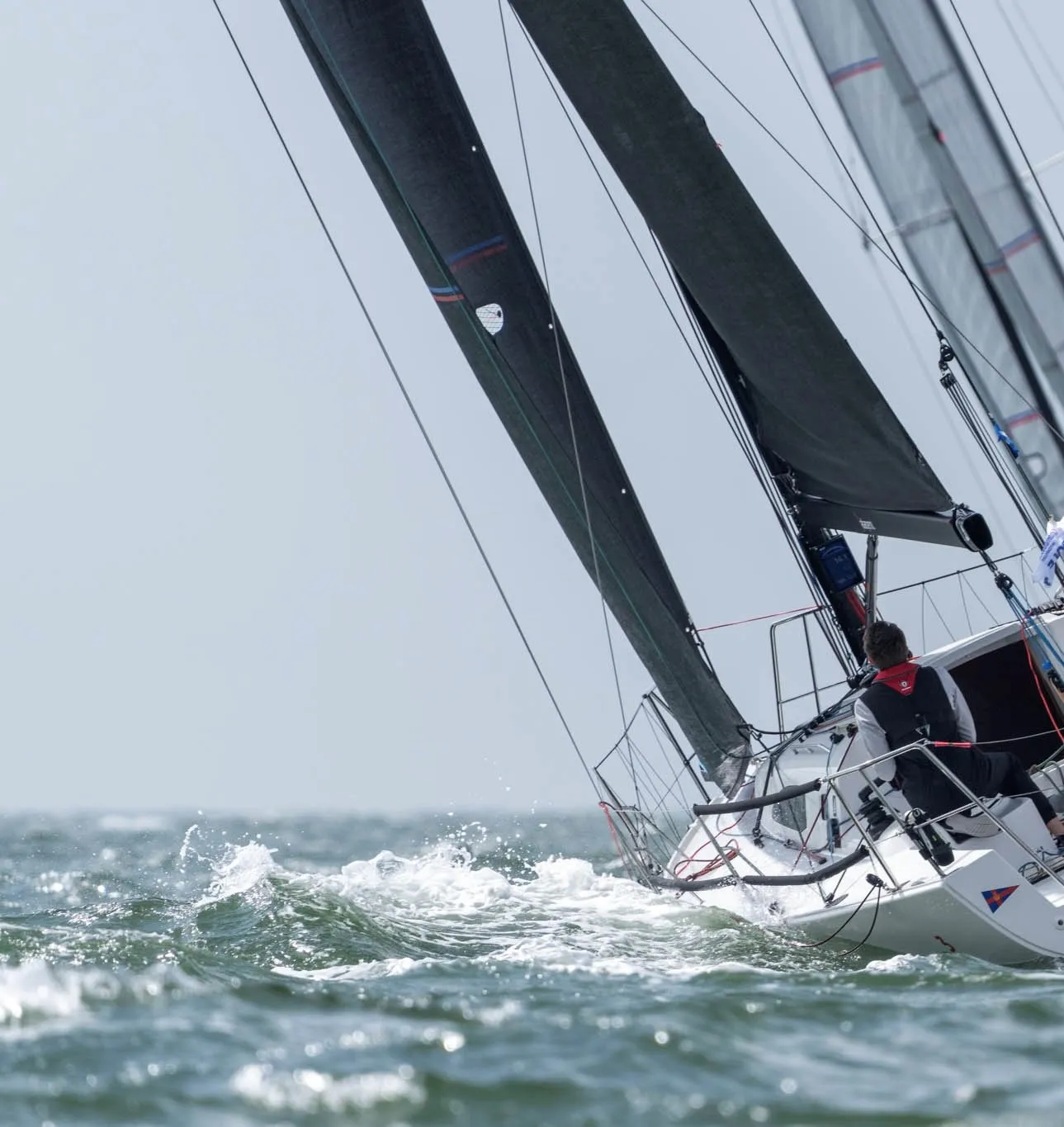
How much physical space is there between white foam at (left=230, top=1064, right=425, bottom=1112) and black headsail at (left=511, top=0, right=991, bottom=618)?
3465mm

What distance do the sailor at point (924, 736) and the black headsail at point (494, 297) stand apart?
1903mm

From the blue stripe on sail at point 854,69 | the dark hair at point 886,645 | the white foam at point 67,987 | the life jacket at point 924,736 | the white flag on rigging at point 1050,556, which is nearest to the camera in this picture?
the white foam at point 67,987

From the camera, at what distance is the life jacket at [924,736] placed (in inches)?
183

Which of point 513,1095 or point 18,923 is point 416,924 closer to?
point 18,923

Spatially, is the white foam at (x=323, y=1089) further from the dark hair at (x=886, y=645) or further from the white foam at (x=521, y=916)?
the dark hair at (x=886, y=645)

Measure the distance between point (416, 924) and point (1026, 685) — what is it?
9.07 feet

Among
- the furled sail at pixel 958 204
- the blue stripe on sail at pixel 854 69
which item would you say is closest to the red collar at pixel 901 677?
the furled sail at pixel 958 204

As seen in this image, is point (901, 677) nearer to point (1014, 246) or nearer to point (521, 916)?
point (521, 916)

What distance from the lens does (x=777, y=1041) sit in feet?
10.5

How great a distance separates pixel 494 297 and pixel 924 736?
3149mm

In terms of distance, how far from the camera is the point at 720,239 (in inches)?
225

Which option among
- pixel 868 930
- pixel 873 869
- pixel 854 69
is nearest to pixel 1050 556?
pixel 873 869

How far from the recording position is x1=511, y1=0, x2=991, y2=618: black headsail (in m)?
5.66

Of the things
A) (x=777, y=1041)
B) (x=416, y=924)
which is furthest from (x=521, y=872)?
(x=777, y=1041)
